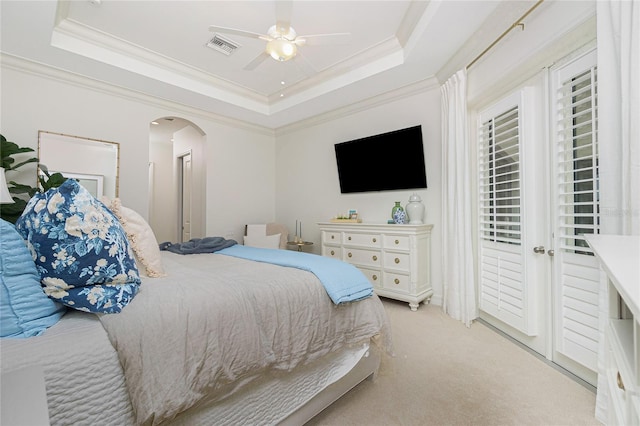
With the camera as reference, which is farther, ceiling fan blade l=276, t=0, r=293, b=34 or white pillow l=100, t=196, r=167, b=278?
ceiling fan blade l=276, t=0, r=293, b=34

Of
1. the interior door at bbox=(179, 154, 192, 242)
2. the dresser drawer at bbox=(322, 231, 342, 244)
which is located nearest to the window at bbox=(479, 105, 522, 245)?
the dresser drawer at bbox=(322, 231, 342, 244)

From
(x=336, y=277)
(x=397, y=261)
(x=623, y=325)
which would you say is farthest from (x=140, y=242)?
(x=397, y=261)

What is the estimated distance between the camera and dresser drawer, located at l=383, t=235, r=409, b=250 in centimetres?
319

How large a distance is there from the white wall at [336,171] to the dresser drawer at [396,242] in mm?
452

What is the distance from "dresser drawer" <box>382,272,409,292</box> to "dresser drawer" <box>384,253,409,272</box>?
8 centimetres

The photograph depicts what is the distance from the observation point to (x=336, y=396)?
163 centimetres

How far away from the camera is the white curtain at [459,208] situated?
2840 millimetres

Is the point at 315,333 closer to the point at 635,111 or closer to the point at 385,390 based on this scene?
the point at 385,390

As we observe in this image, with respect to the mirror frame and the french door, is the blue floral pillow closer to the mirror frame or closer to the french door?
the french door

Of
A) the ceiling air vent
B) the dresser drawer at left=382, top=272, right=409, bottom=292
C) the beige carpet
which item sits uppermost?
the ceiling air vent

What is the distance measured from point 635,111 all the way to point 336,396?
2055mm

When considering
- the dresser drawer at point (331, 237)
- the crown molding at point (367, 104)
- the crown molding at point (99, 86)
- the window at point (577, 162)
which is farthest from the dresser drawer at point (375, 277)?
the crown molding at point (99, 86)

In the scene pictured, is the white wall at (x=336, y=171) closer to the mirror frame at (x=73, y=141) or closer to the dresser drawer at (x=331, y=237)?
the dresser drawer at (x=331, y=237)

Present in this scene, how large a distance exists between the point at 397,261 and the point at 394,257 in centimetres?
6
